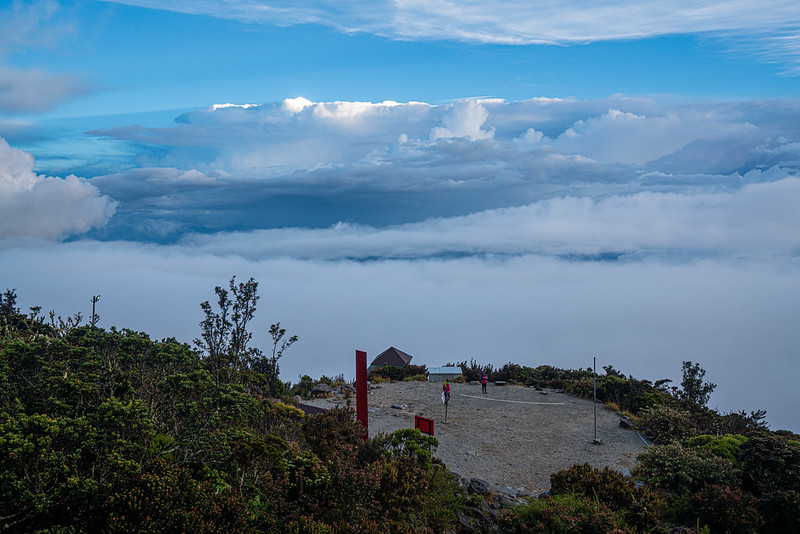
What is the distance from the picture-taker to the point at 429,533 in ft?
31.1

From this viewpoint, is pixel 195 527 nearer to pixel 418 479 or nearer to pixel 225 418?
pixel 225 418

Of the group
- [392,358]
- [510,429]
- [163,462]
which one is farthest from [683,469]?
[392,358]

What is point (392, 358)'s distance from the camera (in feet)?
109

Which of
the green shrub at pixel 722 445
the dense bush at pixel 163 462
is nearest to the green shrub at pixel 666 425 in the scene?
the green shrub at pixel 722 445

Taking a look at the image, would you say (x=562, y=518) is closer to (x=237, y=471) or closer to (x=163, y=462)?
(x=237, y=471)

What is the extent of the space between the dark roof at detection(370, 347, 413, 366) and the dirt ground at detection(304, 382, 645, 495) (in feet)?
18.3

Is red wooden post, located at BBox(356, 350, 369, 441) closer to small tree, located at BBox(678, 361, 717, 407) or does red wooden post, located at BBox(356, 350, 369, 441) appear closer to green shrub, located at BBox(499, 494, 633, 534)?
green shrub, located at BBox(499, 494, 633, 534)

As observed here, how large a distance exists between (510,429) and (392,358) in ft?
46.8

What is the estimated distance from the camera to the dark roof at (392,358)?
32.8 meters

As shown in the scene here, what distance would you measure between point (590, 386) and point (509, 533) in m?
16.3

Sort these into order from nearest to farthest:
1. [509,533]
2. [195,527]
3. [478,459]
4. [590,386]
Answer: [195,527], [509,533], [478,459], [590,386]

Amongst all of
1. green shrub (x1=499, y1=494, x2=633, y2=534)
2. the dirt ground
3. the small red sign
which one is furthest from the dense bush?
the dirt ground

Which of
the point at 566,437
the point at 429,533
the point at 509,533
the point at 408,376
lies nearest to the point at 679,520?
the point at 509,533

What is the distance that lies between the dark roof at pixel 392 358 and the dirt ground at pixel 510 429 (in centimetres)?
558
